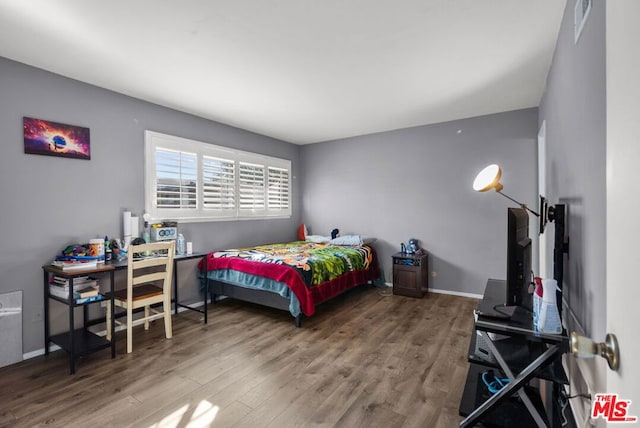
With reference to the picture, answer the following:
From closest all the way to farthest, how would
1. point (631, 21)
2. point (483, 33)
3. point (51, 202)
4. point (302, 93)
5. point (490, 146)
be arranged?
point (631, 21)
point (483, 33)
point (51, 202)
point (302, 93)
point (490, 146)

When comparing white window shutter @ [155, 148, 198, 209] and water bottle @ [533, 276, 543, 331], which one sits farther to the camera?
white window shutter @ [155, 148, 198, 209]

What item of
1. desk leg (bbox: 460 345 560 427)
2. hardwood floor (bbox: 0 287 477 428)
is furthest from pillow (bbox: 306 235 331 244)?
desk leg (bbox: 460 345 560 427)

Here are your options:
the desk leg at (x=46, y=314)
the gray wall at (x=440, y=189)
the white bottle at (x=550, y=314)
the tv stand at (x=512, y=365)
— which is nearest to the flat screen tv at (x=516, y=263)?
the tv stand at (x=512, y=365)

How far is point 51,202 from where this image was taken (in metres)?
2.77

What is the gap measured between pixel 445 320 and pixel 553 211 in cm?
201

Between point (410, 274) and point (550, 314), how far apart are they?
2987 millimetres

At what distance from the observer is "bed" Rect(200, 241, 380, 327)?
3241 mm

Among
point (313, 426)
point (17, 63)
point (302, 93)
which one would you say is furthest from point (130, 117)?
point (313, 426)

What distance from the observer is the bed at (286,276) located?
10.6 feet

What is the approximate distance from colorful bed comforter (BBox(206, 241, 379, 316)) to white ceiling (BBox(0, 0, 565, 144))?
73.9 inches

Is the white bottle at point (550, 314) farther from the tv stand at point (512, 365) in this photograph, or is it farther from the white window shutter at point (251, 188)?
the white window shutter at point (251, 188)

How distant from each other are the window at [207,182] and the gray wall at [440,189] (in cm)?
109

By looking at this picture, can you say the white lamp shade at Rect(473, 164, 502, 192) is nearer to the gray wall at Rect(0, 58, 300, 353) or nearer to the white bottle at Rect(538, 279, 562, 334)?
the white bottle at Rect(538, 279, 562, 334)

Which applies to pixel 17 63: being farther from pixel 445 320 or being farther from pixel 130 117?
pixel 445 320
